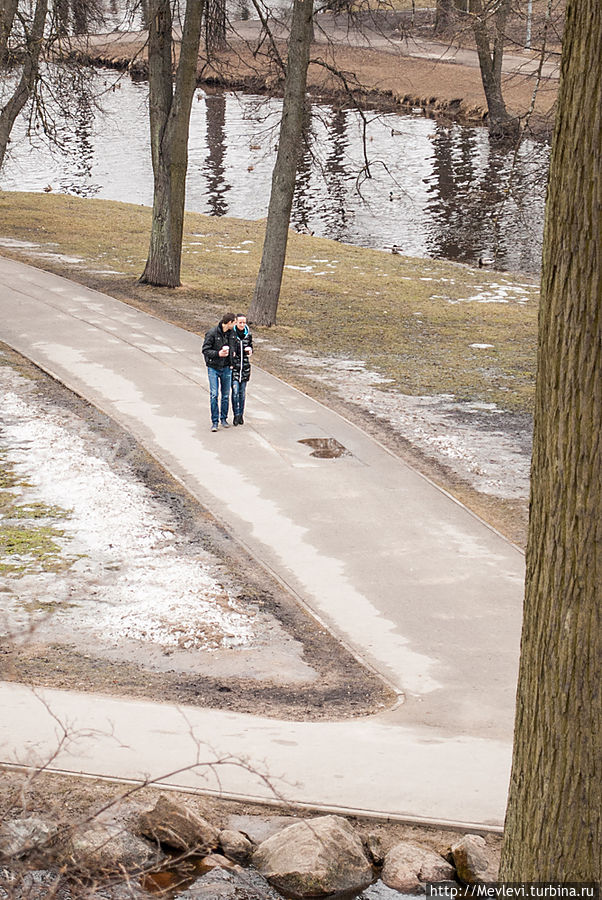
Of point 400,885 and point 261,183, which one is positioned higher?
point 261,183

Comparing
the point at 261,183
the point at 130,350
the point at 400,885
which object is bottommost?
the point at 400,885

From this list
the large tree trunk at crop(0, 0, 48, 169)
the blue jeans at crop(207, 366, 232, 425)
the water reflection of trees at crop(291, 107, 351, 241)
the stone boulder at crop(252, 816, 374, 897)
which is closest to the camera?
the stone boulder at crop(252, 816, 374, 897)

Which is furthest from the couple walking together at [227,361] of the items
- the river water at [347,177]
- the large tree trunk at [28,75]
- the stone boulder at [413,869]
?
the river water at [347,177]

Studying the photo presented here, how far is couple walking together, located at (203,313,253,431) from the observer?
1425 centimetres

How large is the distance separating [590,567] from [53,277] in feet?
67.9

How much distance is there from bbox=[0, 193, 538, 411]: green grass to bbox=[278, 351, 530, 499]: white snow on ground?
62cm

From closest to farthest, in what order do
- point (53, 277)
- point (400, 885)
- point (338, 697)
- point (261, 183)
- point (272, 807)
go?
1. point (400, 885)
2. point (272, 807)
3. point (338, 697)
4. point (53, 277)
5. point (261, 183)

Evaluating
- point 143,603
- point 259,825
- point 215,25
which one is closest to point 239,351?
point 143,603

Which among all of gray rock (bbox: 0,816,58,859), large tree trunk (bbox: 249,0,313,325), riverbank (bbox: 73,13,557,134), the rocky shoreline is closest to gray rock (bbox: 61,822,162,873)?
the rocky shoreline

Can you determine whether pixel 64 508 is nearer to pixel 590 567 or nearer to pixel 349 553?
pixel 349 553

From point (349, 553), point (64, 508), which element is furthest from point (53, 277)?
point (349, 553)

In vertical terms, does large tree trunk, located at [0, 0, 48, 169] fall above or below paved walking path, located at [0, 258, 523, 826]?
above

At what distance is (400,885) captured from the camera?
603 cm

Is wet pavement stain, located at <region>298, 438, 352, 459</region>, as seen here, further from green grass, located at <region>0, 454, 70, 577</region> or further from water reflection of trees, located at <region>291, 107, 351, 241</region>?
water reflection of trees, located at <region>291, 107, 351, 241</region>
